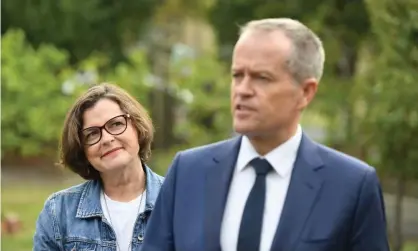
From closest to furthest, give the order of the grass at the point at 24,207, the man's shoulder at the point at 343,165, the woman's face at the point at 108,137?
the man's shoulder at the point at 343,165
the woman's face at the point at 108,137
the grass at the point at 24,207

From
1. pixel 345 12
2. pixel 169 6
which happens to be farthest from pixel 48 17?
pixel 345 12

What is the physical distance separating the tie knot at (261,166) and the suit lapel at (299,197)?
82 mm

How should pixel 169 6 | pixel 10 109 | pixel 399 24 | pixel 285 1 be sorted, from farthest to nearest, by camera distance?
pixel 169 6, pixel 285 1, pixel 10 109, pixel 399 24

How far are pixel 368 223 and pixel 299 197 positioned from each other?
8.6 inches

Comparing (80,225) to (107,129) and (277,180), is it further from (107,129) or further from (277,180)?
(277,180)

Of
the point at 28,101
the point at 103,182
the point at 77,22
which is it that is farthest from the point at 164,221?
the point at 77,22

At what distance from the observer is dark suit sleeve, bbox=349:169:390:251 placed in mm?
2672

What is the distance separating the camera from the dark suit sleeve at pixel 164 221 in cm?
281

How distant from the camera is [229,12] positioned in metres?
16.3

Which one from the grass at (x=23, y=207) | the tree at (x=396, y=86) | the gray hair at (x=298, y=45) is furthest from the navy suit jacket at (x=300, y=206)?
the grass at (x=23, y=207)

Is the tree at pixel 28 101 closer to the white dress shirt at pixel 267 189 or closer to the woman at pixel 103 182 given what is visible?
the woman at pixel 103 182

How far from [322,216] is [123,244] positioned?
46.8 inches

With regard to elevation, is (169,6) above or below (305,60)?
above

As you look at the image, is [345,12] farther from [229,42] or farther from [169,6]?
[169,6]
